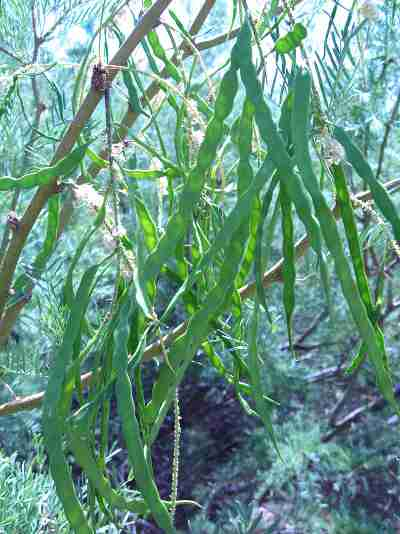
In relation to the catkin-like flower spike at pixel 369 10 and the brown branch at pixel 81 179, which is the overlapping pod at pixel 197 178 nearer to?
the catkin-like flower spike at pixel 369 10

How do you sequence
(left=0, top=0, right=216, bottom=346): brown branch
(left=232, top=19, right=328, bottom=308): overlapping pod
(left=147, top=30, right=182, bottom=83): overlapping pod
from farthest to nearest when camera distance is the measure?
(left=0, top=0, right=216, bottom=346): brown branch < (left=147, top=30, right=182, bottom=83): overlapping pod < (left=232, top=19, right=328, bottom=308): overlapping pod

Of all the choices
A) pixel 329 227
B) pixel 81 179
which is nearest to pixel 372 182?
pixel 329 227

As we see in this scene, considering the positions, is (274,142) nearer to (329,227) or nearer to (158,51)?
(329,227)

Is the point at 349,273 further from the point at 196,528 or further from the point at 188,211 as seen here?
the point at 196,528

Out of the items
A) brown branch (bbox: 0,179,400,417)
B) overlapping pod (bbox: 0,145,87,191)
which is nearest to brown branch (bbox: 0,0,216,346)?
brown branch (bbox: 0,179,400,417)

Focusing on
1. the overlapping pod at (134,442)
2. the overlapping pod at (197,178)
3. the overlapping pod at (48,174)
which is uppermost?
the overlapping pod at (48,174)

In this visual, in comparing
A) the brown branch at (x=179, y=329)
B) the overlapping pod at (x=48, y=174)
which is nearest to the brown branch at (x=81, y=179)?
the brown branch at (x=179, y=329)

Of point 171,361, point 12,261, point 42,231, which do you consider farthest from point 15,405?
point 42,231

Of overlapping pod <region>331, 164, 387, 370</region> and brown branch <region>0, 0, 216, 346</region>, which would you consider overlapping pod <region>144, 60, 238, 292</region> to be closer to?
overlapping pod <region>331, 164, 387, 370</region>
